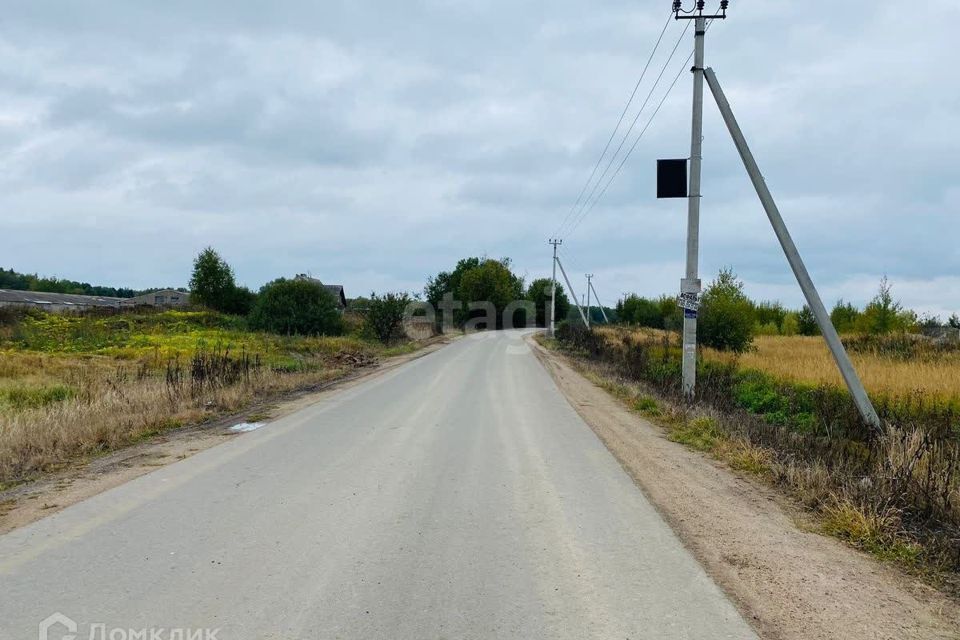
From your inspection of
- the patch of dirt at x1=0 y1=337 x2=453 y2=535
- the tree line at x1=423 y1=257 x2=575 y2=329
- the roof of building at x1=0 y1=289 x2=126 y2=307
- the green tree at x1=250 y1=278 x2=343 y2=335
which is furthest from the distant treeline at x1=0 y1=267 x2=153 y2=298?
the patch of dirt at x1=0 y1=337 x2=453 y2=535

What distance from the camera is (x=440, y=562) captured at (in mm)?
4809

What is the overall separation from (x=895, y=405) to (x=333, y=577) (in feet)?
37.6

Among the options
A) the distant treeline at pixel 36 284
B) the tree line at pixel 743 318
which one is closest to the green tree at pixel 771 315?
the tree line at pixel 743 318

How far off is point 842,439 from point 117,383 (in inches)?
594

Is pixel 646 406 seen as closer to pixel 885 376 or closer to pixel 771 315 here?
pixel 885 376

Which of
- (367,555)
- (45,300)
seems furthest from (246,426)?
(45,300)

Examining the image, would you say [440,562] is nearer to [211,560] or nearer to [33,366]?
[211,560]

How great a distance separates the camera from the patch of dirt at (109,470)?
20.4 ft

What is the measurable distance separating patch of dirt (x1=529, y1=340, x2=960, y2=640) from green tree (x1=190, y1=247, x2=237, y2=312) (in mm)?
63877

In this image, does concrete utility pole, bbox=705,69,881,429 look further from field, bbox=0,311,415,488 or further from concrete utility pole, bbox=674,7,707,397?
field, bbox=0,311,415,488

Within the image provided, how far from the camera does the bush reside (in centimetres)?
4403

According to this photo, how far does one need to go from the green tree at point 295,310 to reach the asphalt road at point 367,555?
37.1 m

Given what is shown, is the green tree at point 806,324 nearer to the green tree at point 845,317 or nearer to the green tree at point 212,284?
the green tree at point 845,317

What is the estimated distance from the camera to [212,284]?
65.7m
